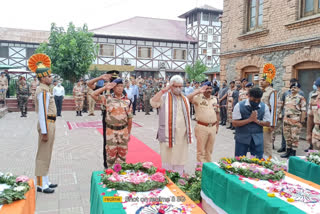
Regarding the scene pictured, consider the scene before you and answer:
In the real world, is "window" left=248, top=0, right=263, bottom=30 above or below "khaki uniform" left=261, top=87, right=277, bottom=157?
above

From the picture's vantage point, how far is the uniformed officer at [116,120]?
4.62 m

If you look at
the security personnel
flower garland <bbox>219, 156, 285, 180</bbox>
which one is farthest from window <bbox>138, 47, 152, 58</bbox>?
flower garland <bbox>219, 156, 285, 180</bbox>

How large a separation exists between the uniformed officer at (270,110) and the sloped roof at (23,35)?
2592 cm

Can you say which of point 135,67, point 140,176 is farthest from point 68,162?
point 135,67

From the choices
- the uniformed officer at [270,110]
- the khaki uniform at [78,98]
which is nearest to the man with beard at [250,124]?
the uniformed officer at [270,110]

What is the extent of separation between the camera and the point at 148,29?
33375mm

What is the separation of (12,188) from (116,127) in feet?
6.94

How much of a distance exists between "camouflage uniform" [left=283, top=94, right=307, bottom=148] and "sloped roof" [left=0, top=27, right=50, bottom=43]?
85.4 ft

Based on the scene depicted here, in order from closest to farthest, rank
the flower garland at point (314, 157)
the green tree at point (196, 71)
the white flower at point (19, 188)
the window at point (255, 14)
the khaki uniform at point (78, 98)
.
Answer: the white flower at point (19, 188)
the flower garland at point (314, 157)
the window at point (255, 14)
the khaki uniform at point (78, 98)
the green tree at point (196, 71)

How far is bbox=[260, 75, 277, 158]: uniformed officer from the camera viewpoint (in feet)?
20.4

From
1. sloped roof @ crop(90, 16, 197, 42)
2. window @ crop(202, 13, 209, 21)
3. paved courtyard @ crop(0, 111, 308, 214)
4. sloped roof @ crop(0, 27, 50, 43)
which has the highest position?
window @ crop(202, 13, 209, 21)

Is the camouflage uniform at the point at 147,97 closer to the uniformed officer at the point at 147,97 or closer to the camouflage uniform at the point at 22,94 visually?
the uniformed officer at the point at 147,97

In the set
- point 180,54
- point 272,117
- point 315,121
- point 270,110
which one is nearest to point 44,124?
point 272,117

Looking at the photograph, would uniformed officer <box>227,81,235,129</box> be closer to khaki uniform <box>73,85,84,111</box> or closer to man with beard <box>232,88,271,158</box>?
man with beard <box>232,88,271,158</box>
